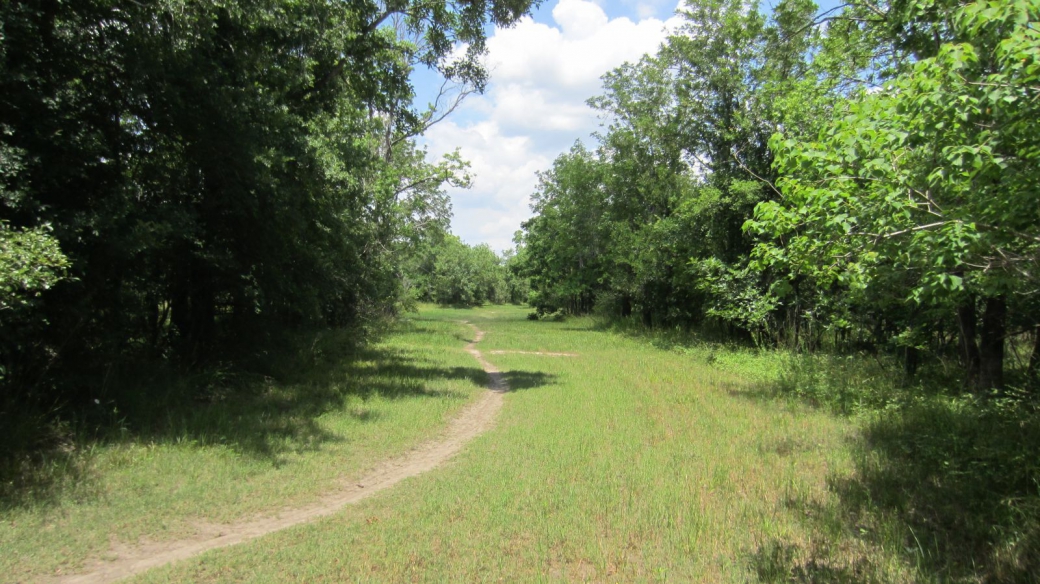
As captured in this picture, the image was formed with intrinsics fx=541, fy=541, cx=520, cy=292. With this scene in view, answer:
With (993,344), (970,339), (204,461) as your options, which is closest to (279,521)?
(204,461)

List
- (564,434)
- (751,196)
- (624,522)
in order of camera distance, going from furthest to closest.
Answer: (751,196)
(564,434)
(624,522)

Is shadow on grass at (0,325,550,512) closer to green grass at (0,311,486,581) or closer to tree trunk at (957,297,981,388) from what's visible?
green grass at (0,311,486,581)

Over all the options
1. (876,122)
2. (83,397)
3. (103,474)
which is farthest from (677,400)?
(83,397)

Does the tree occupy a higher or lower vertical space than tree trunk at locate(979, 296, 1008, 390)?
higher

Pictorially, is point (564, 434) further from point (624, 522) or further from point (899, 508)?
point (899, 508)

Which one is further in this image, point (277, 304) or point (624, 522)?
point (277, 304)

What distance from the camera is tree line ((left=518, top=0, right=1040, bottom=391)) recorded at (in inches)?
159

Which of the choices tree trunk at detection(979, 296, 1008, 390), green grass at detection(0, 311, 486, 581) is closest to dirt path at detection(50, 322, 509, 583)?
green grass at detection(0, 311, 486, 581)

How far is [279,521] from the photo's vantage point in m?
5.88

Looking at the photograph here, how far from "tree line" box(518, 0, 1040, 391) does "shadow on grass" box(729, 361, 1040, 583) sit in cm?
180

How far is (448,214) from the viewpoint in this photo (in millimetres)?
31531

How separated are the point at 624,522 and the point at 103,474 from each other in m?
6.24

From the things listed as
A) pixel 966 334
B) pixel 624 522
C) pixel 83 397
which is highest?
pixel 966 334

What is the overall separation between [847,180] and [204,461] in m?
8.36
